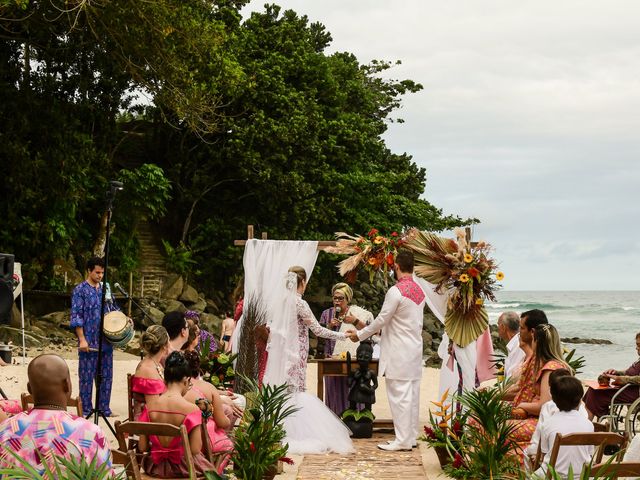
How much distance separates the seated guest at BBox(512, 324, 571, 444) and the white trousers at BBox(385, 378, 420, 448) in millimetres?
2646

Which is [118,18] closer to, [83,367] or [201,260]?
[83,367]

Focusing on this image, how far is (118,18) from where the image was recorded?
19.8 metres

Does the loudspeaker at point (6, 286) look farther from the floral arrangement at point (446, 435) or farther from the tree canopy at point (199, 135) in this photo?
the tree canopy at point (199, 135)

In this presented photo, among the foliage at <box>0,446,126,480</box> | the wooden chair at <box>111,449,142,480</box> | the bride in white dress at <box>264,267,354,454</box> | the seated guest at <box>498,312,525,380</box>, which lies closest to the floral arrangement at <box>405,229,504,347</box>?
the seated guest at <box>498,312,525,380</box>

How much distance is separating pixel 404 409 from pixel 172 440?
4343 mm

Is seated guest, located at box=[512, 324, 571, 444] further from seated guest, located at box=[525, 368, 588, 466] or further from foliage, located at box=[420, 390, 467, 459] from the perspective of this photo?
foliage, located at box=[420, 390, 467, 459]

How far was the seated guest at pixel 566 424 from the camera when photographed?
6172mm

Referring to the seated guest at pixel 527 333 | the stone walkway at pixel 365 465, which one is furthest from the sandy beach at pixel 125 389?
the seated guest at pixel 527 333

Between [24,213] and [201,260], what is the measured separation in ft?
26.6

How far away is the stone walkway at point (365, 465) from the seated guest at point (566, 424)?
8.53ft

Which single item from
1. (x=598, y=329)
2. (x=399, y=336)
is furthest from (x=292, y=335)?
(x=598, y=329)

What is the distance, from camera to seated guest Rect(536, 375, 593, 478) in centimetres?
617

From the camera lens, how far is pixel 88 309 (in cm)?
1118

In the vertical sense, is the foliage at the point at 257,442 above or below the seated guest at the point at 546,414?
below
